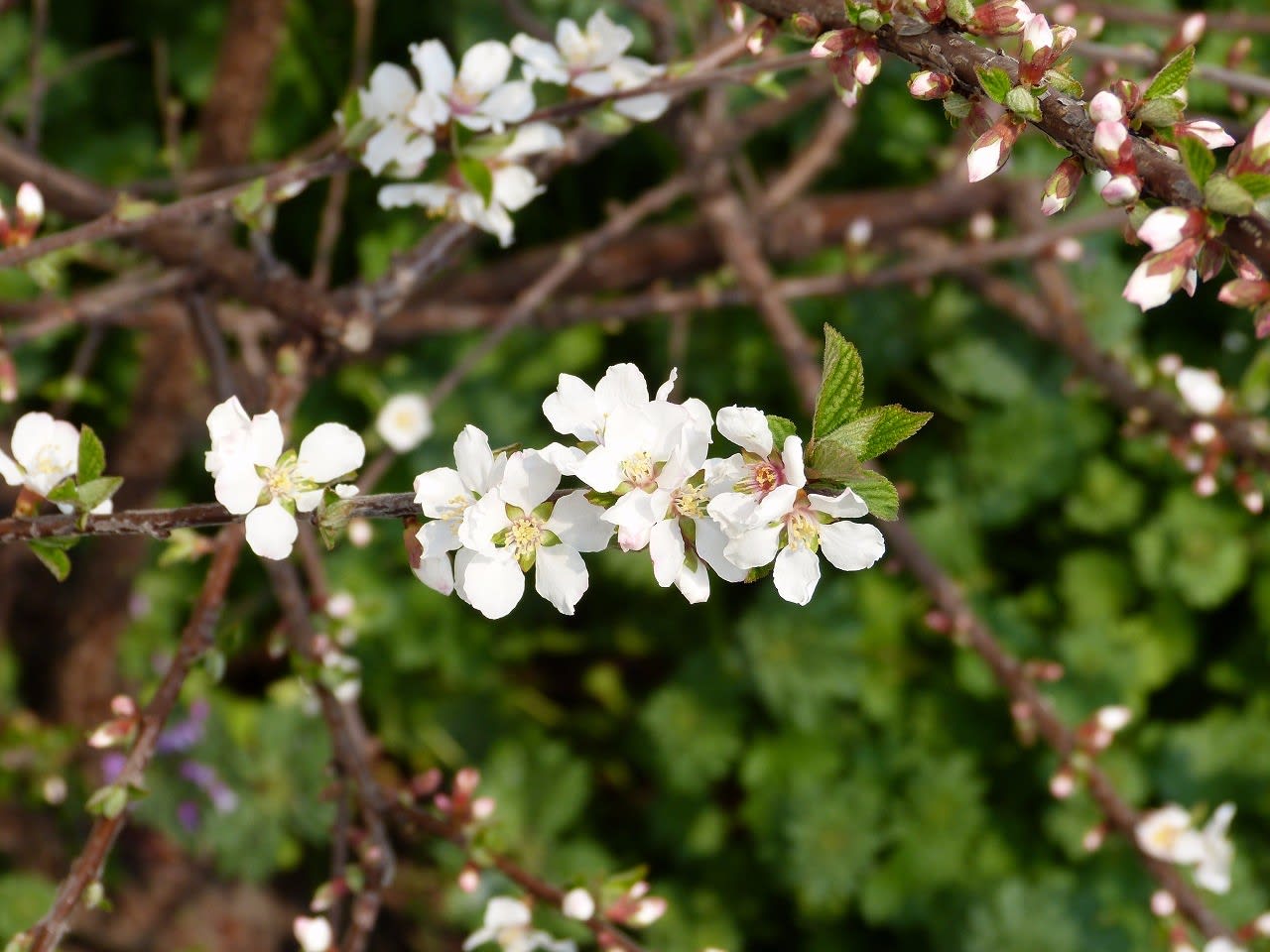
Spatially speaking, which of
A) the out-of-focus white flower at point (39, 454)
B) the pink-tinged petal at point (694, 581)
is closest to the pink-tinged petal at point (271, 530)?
the out-of-focus white flower at point (39, 454)

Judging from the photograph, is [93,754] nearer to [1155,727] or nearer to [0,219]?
[0,219]

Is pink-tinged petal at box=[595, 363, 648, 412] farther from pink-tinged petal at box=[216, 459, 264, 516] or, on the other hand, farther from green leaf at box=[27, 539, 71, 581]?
green leaf at box=[27, 539, 71, 581]

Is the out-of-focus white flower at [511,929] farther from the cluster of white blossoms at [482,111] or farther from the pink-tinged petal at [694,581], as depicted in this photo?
the cluster of white blossoms at [482,111]

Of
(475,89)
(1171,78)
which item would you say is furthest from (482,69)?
(1171,78)

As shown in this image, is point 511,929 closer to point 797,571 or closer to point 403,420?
point 797,571

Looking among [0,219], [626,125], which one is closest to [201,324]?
[0,219]
